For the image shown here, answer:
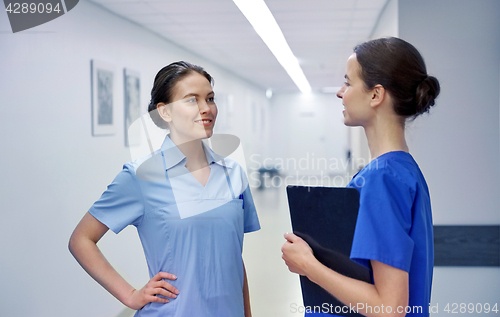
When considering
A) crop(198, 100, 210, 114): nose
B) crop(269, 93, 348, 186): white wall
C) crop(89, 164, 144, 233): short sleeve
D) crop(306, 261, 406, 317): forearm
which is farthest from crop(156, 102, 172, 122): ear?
crop(269, 93, 348, 186): white wall

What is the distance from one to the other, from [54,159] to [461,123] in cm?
265

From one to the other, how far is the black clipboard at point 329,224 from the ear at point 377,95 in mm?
220

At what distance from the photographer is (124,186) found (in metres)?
1.25

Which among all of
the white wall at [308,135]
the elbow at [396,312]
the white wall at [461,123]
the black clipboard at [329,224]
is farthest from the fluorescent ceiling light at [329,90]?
the elbow at [396,312]

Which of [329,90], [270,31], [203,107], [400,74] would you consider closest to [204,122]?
[203,107]

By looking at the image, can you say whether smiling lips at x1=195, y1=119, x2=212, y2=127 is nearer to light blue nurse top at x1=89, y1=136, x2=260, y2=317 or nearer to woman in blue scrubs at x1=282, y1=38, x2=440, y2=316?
light blue nurse top at x1=89, y1=136, x2=260, y2=317

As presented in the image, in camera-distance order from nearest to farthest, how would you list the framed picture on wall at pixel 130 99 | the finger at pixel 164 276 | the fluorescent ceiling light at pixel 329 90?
the finger at pixel 164 276
the framed picture on wall at pixel 130 99
the fluorescent ceiling light at pixel 329 90

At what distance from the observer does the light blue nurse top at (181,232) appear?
1240 mm

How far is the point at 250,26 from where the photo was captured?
4.30 meters

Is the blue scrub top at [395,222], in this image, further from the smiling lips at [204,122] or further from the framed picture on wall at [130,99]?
the framed picture on wall at [130,99]

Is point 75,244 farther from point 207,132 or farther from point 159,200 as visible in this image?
point 207,132

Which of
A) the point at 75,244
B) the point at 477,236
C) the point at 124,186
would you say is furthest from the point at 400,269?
the point at 477,236

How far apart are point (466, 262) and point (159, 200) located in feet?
7.43

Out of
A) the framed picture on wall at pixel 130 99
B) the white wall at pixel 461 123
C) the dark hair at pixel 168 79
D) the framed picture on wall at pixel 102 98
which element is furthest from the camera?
the framed picture on wall at pixel 130 99
